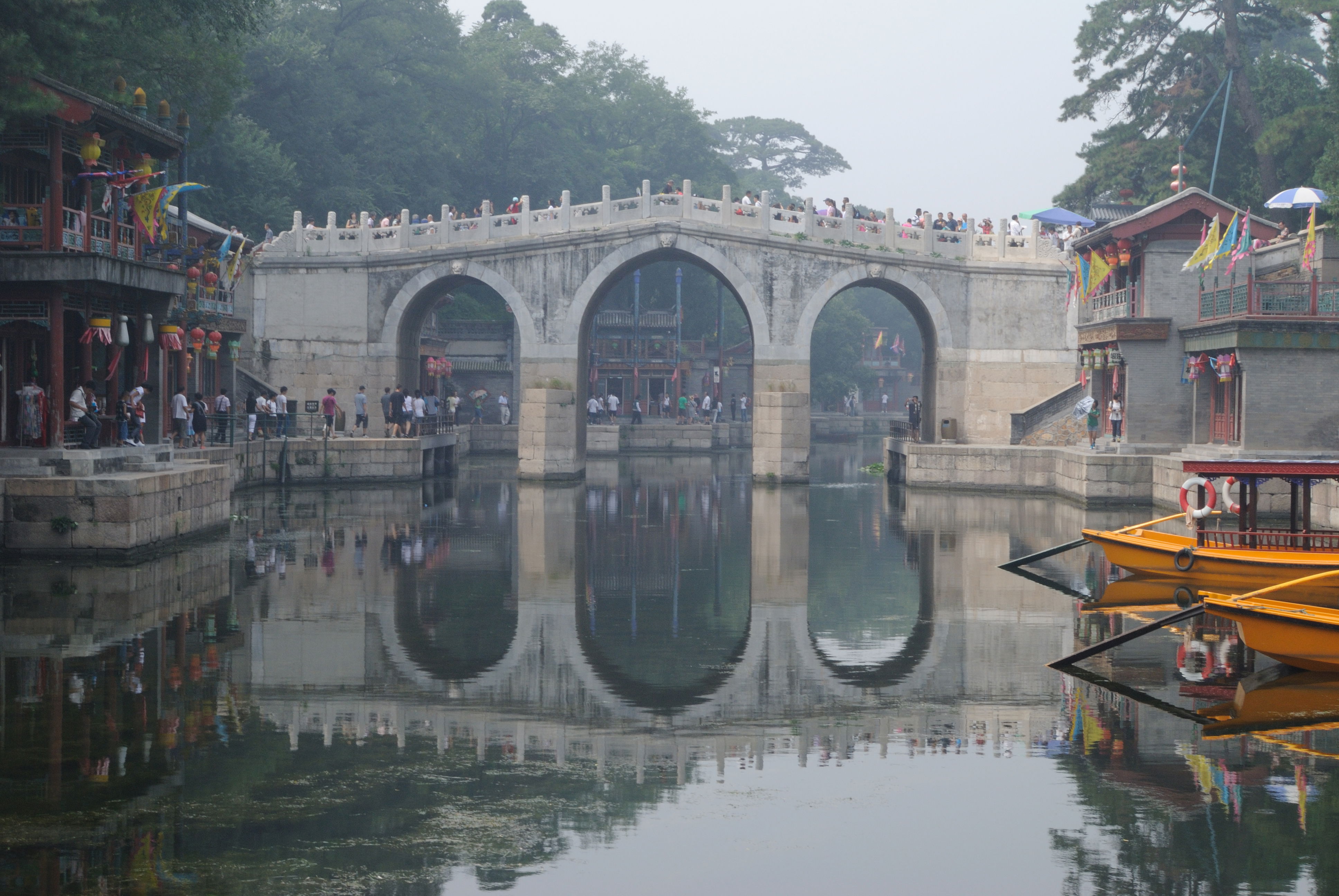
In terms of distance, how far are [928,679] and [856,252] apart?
22.9 metres

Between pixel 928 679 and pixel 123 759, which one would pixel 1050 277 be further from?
pixel 123 759

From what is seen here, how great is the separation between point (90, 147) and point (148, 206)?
4.92 feet

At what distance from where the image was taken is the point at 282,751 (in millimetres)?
9805

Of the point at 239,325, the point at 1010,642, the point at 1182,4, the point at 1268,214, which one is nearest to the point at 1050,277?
the point at 1268,214

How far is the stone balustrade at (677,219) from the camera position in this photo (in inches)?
1335

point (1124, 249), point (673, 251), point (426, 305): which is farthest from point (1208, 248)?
point (426, 305)

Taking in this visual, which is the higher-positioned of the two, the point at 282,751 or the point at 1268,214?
the point at 1268,214

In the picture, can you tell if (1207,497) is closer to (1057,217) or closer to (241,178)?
(1057,217)

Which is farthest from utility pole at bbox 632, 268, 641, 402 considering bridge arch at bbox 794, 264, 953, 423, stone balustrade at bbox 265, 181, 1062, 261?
bridge arch at bbox 794, 264, 953, 423

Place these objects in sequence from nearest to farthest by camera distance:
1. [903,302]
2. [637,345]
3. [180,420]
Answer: [180,420], [903,302], [637,345]

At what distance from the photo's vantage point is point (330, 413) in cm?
3419

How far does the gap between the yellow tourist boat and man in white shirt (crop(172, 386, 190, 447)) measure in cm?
1680

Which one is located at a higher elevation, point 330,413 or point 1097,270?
point 1097,270

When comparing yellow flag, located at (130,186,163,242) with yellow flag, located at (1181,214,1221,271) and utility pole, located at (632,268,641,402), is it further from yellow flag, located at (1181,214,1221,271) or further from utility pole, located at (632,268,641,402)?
utility pole, located at (632,268,641,402)
